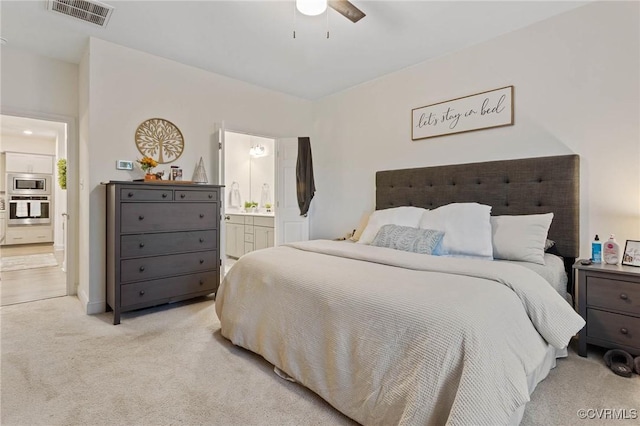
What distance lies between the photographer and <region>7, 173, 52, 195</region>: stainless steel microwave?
7051mm

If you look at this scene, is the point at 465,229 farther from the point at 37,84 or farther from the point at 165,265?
the point at 37,84

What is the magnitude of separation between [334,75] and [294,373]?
10.7 feet

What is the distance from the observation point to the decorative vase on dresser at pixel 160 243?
Result: 278 cm

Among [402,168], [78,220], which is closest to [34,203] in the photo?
[78,220]

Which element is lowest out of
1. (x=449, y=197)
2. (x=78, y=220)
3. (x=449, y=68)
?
(x=78, y=220)

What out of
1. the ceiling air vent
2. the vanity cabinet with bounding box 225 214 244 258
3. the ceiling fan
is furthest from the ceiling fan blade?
the vanity cabinet with bounding box 225 214 244 258

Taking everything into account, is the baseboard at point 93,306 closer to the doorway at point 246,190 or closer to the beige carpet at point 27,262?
the doorway at point 246,190

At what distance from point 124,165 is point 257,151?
3.21 metres

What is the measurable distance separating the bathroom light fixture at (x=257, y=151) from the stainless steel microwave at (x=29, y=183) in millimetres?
5171

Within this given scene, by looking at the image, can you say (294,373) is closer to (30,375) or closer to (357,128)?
(30,375)

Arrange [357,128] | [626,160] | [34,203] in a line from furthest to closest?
[34,203]
[357,128]
[626,160]

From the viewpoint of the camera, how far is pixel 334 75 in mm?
3801

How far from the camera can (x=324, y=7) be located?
2029 millimetres

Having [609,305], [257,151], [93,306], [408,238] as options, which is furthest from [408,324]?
[257,151]
